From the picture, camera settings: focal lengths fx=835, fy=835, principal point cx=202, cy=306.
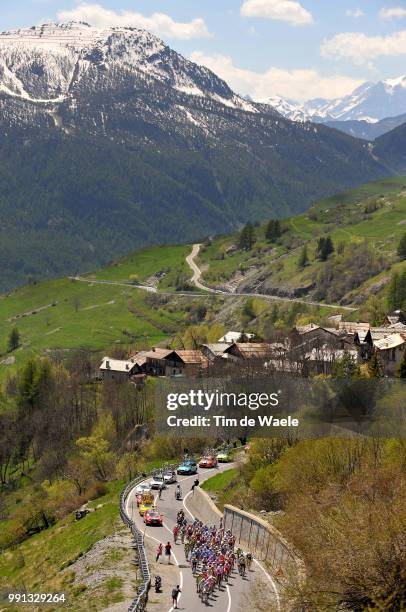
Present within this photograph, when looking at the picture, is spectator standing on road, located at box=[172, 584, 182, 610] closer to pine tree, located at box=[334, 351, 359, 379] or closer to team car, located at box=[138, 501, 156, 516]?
team car, located at box=[138, 501, 156, 516]

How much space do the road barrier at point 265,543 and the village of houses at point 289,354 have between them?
5298 cm

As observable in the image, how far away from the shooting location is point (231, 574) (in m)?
50.6

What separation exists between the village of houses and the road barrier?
174 feet

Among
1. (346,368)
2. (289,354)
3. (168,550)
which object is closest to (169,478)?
(168,550)

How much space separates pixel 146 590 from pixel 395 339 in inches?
3242

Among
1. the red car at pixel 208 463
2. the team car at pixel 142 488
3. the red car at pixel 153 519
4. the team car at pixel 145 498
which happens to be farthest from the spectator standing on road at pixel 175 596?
the red car at pixel 208 463

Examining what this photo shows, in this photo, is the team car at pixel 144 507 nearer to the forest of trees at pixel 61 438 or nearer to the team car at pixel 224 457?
the team car at pixel 224 457

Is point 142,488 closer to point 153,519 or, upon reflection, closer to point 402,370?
point 153,519

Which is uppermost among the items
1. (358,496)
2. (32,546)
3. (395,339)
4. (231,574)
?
(395,339)

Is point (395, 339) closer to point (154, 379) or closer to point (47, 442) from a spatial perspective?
point (154, 379)

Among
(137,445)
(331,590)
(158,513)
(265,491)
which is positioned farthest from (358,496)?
(137,445)

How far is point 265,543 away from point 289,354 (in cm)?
7417

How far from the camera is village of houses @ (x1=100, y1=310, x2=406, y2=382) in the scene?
11838 cm

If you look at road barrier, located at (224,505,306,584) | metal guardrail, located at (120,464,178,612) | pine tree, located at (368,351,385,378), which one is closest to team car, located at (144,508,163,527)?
metal guardrail, located at (120,464,178,612)
